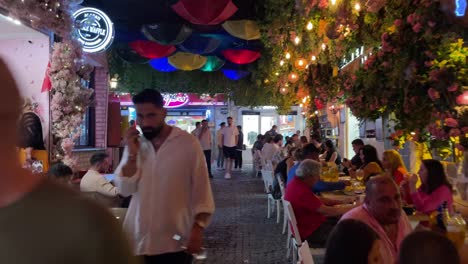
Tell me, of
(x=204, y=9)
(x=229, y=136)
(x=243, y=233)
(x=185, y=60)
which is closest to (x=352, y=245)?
(x=243, y=233)

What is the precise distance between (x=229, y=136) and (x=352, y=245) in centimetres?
1606

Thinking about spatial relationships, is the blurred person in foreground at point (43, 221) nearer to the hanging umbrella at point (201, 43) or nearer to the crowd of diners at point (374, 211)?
the crowd of diners at point (374, 211)

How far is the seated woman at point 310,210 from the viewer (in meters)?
5.10

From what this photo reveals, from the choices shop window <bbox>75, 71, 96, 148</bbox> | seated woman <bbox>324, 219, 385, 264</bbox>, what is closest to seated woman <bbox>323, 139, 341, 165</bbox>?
shop window <bbox>75, 71, 96, 148</bbox>

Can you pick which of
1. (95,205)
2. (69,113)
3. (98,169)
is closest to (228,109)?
(69,113)

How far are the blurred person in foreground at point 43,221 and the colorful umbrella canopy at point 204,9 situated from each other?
8.33 metres

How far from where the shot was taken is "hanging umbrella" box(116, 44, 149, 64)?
1421 cm

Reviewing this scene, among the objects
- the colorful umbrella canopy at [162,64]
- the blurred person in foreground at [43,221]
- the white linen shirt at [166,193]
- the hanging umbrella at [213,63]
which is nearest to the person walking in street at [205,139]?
the hanging umbrella at [213,63]

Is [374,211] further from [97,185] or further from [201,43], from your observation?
[201,43]

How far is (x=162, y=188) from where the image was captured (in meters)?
2.95

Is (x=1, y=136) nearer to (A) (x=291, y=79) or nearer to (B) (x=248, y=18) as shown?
(B) (x=248, y=18)

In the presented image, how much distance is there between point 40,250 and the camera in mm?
1000

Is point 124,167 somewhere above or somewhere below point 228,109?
below

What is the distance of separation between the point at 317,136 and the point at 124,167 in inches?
518
